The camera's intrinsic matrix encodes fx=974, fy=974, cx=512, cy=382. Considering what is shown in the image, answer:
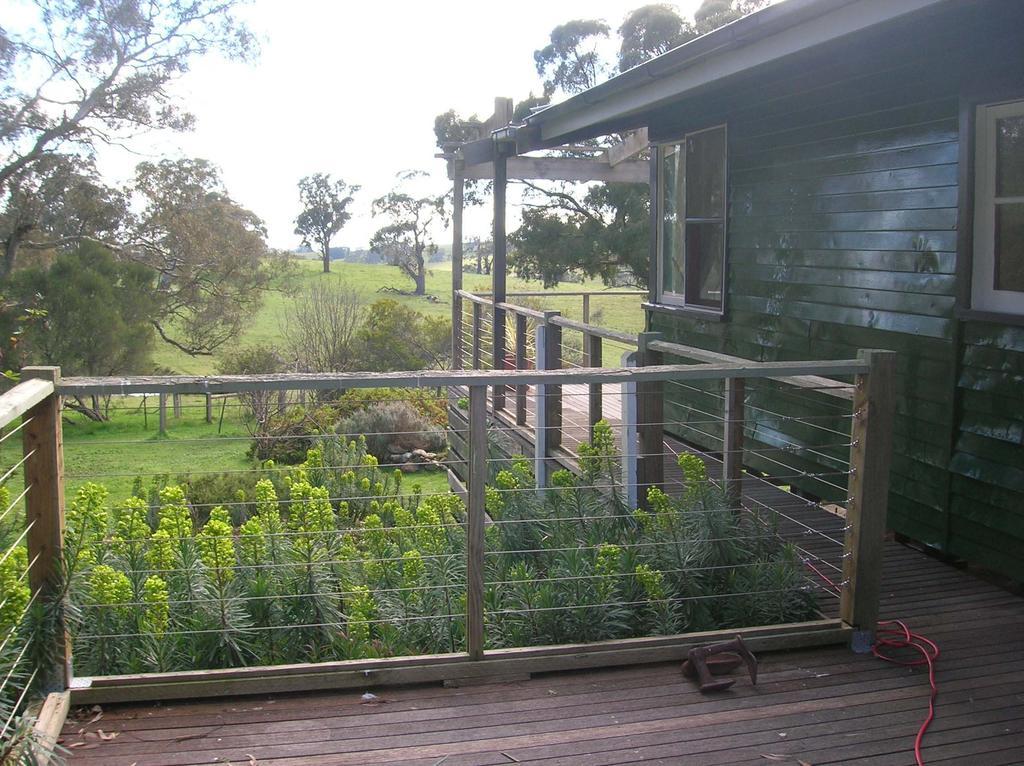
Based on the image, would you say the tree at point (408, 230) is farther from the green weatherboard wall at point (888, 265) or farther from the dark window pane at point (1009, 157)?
the dark window pane at point (1009, 157)

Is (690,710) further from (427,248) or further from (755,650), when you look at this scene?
(427,248)

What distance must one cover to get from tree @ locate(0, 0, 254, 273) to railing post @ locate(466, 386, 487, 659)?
56.5ft

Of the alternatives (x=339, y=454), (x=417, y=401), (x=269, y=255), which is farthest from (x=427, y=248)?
(x=339, y=454)

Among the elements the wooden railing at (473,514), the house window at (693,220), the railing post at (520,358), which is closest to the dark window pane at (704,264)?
the house window at (693,220)

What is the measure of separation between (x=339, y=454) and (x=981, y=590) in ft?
16.6

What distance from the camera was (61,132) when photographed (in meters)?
18.1

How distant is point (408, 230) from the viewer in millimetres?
29031

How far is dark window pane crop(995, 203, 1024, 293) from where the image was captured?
4.21m

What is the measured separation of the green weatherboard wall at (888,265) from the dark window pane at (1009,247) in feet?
0.63

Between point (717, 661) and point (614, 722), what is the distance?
1.59 ft

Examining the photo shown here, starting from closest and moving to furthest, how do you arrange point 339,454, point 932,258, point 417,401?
point 932,258 < point 339,454 < point 417,401

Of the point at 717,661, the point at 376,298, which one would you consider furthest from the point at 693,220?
the point at 376,298

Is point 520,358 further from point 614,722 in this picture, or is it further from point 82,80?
point 82,80

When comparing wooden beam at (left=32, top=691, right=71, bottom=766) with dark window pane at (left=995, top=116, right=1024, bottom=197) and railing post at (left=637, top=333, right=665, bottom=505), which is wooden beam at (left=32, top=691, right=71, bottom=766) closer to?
railing post at (left=637, top=333, right=665, bottom=505)
